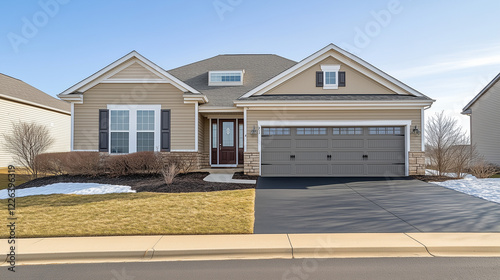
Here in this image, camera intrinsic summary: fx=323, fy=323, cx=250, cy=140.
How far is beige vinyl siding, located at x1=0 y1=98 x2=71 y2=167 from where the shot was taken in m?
20.7

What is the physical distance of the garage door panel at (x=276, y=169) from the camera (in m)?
14.6

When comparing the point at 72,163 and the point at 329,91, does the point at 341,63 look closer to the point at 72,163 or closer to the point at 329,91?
the point at 329,91

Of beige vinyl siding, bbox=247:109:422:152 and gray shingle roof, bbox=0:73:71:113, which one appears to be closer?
beige vinyl siding, bbox=247:109:422:152

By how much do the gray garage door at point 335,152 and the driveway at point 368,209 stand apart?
189 cm

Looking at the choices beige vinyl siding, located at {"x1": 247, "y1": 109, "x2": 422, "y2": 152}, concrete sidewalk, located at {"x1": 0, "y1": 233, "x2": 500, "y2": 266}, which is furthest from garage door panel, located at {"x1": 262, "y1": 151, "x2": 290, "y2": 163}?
concrete sidewalk, located at {"x1": 0, "y1": 233, "x2": 500, "y2": 266}

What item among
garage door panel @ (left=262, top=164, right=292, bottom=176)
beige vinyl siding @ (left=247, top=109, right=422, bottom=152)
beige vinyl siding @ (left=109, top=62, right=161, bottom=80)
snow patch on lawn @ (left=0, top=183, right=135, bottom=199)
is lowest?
snow patch on lawn @ (left=0, top=183, right=135, bottom=199)

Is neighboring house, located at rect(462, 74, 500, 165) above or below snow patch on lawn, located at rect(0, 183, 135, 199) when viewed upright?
above

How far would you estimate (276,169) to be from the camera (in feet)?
48.0

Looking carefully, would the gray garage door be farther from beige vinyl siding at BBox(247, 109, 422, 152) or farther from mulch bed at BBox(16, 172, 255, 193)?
mulch bed at BBox(16, 172, 255, 193)

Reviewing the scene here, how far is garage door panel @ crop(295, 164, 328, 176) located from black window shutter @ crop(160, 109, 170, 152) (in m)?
6.11

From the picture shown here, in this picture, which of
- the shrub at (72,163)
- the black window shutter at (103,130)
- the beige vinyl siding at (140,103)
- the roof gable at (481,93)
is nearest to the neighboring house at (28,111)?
the beige vinyl siding at (140,103)

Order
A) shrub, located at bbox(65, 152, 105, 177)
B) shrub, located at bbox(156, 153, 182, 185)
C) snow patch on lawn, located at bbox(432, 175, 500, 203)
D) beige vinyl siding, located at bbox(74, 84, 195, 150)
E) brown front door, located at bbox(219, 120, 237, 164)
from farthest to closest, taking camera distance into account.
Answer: brown front door, located at bbox(219, 120, 237, 164) < beige vinyl siding, located at bbox(74, 84, 195, 150) < shrub, located at bbox(156, 153, 182, 185) < shrub, located at bbox(65, 152, 105, 177) < snow patch on lawn, located at bbox(432, 175, 500, 203)

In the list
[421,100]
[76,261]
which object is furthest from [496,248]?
[421,100]

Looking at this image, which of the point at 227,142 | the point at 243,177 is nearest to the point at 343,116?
the point at 243,177
